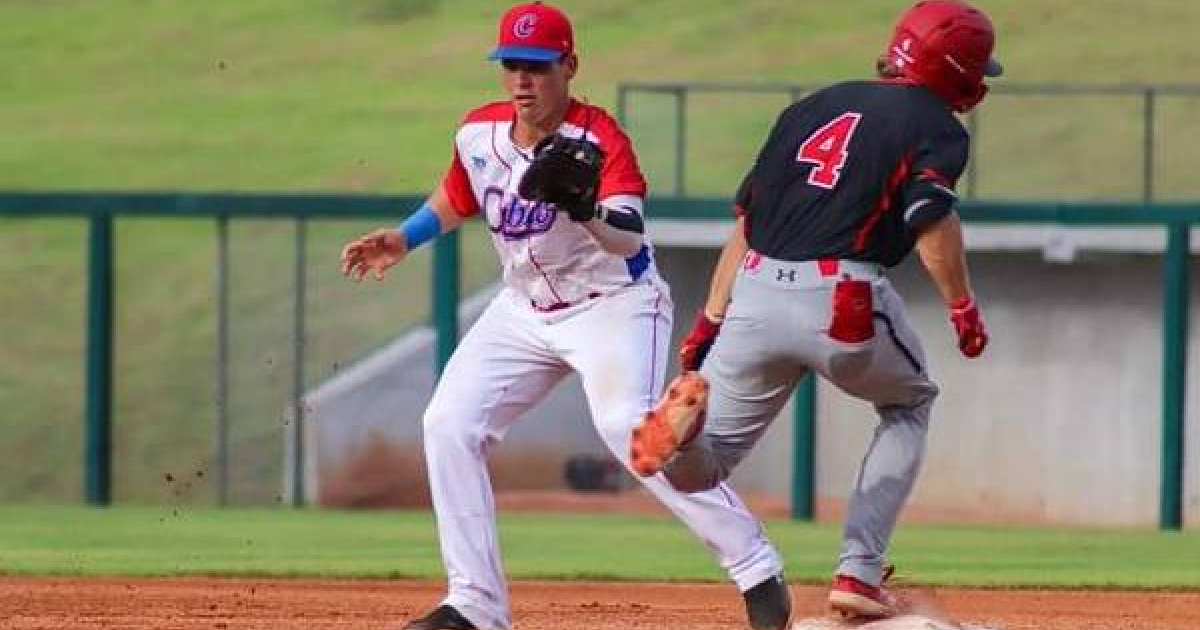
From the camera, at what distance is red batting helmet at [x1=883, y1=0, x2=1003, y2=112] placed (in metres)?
7.57

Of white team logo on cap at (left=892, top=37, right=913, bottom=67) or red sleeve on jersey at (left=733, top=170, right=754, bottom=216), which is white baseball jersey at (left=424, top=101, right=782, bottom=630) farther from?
white team logo on cap at (left=892, top=37, right=913, bottom=67)

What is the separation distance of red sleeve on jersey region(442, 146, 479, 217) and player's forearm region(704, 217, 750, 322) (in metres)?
0.91

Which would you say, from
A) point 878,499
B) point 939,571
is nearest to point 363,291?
point 939,571

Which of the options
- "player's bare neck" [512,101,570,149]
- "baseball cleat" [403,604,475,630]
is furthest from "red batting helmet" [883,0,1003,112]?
"baseball cleat" [403,604,475,630]

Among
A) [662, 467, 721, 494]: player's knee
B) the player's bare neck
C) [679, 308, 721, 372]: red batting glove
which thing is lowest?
[662, 467, 721, 494]: player's knee

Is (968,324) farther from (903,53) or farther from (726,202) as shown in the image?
(726,202)

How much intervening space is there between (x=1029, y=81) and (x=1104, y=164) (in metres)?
5.17

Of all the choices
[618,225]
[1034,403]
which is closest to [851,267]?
[618,225]

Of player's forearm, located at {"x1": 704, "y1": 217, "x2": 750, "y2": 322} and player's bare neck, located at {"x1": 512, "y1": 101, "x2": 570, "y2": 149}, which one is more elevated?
player's bare neck, located at {"x1": 512, "y1": 101, "x2": 570, "y2": 149}

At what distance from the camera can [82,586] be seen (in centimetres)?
1097

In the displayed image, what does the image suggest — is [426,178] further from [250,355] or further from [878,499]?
[878,499]

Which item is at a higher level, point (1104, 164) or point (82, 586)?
point (1104, 164)

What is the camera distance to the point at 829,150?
755cm

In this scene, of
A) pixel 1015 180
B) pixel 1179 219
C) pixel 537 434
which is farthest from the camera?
pixel 1015 180
